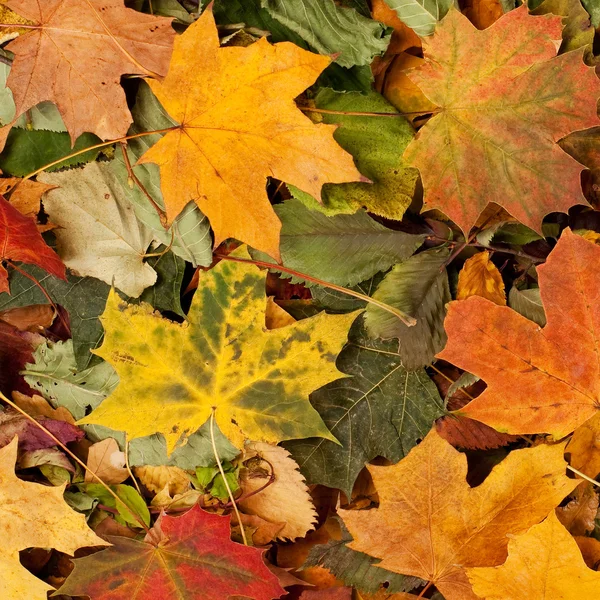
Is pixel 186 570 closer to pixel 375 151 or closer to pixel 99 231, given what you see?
pixel 99 231

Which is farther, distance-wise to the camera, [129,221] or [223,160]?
[129,221]

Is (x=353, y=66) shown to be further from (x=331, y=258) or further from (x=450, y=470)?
(x=450, y=470)

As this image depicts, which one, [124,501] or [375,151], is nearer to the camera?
[375,151]

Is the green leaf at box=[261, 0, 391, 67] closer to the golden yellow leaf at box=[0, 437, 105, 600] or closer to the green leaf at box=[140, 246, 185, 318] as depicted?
the green leaf at box=[140, 246, 185, 318]

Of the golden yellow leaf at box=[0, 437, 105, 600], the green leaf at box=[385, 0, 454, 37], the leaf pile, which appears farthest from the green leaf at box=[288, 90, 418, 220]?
the golden yellow leaf at box=[0, 437, 105, 600]

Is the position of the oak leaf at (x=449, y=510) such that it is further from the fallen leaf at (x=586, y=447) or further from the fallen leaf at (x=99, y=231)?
the fallen leaf at (x=99, y=231)

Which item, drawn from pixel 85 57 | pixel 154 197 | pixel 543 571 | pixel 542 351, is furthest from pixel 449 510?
pixel 85 57

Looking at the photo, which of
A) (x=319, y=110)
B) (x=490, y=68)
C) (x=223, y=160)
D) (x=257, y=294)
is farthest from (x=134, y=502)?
(x=490, y=68)
